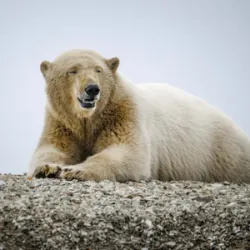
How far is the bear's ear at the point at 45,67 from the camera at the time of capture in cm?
852

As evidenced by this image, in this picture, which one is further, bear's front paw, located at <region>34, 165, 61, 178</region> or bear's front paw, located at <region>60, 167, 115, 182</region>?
bear's front paw, located at <region>34, 165, 61, 178</region>

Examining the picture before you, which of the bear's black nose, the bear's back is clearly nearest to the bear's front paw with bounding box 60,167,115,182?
the bear's black nose

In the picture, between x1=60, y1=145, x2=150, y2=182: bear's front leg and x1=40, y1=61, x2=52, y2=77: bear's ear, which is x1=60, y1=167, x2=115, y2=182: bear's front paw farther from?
x1=40, y1=61, x2=52, y2=77: bear's ear

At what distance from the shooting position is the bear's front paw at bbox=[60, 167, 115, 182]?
726 centimetres

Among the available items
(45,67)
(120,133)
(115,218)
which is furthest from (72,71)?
(115,218)

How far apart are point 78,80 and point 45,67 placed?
2.72 feet

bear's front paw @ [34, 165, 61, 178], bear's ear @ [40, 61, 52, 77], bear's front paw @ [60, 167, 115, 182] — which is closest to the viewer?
bear's front paw @ [60, 167, 115, 182]

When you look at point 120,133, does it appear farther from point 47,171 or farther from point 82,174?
point 47,171

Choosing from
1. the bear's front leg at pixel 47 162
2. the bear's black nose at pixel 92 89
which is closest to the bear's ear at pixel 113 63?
the bear's black nose at pixel 92 89

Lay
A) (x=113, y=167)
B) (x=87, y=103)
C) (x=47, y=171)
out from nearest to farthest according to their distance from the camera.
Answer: (x=47, y=171) < (x=113, y=167) < (x=87, y=103)

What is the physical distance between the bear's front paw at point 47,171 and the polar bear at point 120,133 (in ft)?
0.04

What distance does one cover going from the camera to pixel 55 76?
330 inches

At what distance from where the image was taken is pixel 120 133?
8.18m

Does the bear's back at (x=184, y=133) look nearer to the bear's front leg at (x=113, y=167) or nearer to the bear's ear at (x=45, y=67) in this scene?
the bear's front leg at (x=113, y=167)
